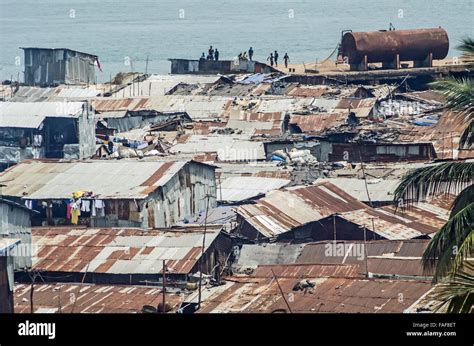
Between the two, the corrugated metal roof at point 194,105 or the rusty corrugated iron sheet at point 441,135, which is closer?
the rusty corrugated iron sheet at point 441,135

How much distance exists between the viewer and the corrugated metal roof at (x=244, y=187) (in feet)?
109

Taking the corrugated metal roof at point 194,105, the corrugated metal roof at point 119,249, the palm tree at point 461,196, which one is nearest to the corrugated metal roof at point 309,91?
the corrugated metal roof at point 194,105

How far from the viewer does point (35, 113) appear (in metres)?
41.6

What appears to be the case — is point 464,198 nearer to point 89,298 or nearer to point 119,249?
point 89,298

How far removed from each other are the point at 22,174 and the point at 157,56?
2631 inches

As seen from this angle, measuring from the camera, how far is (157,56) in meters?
98.5

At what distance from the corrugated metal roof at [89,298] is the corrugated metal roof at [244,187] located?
29.5 feet

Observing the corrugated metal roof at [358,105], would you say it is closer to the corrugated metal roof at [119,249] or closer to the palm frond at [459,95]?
the corrugated metal roof at [119,249]

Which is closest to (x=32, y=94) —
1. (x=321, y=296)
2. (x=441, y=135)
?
(x=441, y=135)

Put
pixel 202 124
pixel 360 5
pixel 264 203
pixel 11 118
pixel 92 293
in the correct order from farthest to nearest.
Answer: pixel 360 5 → pixel 202 124 → pixel 11 118 → pixel 264 203 → pixel 92 293

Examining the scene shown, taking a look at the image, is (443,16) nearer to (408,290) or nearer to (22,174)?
(22,174)

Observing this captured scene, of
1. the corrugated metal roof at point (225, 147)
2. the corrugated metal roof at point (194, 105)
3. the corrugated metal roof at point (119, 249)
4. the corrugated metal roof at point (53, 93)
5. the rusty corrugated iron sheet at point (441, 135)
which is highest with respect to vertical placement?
the corrugated metal roof at point (53, 93)
